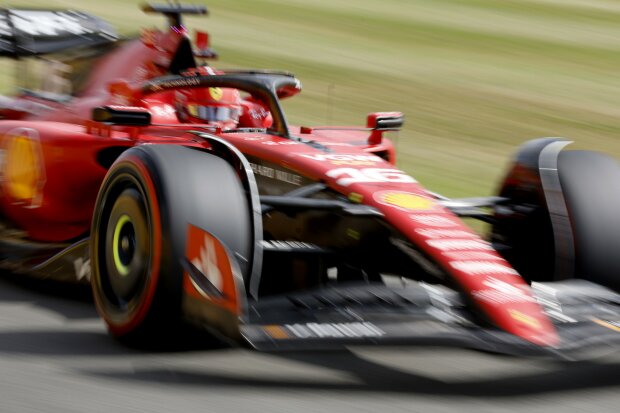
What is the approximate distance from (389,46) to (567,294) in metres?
14.5

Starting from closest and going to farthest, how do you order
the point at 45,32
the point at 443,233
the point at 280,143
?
1. the point at 443,233
2. the point at 280,143
3. the point at 45,32

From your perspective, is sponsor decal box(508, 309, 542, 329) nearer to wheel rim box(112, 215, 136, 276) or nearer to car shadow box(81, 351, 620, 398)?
car shadow box(81, 351, 620, 398)

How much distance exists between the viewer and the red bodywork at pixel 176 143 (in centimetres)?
465

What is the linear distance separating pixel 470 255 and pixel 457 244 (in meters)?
0.08

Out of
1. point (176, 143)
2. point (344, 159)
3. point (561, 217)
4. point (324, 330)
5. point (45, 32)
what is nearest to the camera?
point (324, 330)

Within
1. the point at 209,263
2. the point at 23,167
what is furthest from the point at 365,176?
the point at 23,167

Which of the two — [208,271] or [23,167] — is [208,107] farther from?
[208,271]

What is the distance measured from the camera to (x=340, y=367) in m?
4.73

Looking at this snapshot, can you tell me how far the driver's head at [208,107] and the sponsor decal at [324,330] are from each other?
2.31 meters

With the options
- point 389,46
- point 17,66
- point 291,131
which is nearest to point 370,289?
point 291,131

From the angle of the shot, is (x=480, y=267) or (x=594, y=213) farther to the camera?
(x=594, y=213)

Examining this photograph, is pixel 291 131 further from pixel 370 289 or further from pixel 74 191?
pixel 370 289

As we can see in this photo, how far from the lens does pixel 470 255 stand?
4.80 metres

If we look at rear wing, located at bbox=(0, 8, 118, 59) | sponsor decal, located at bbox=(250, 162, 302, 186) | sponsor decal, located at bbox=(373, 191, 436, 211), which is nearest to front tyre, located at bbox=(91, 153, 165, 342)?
sponsor decal, located at bbox=(250, 162, 302, 186)
